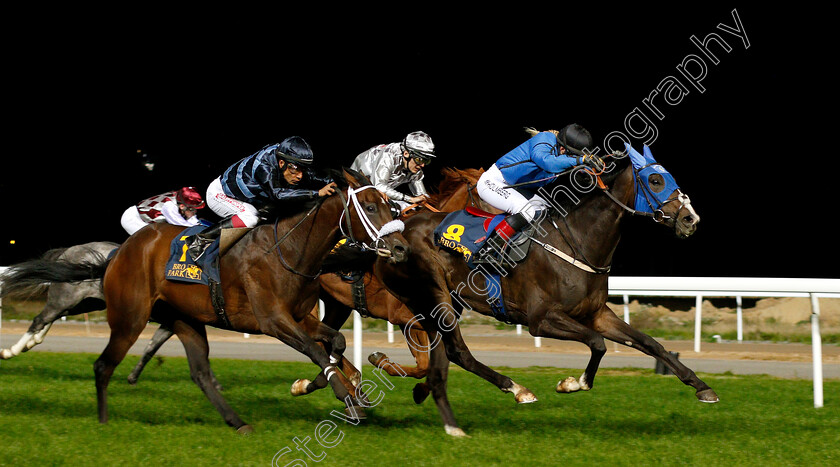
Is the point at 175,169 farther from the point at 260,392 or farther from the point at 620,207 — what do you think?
the point at 620,207

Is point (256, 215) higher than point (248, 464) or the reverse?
higher

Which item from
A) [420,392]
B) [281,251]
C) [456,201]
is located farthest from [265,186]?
[456,201]

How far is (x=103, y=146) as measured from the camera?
15906 millimetres

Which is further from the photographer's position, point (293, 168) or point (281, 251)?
point (293, 168)

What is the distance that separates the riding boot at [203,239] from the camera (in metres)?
5.89

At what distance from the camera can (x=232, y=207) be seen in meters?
6.20

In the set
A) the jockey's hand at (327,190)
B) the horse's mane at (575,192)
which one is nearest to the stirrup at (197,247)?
the jockey's hand at (327,190)

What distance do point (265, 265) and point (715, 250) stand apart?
1035 cm

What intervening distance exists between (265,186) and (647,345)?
2545 millimetres

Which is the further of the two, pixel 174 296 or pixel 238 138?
pixel 238 138

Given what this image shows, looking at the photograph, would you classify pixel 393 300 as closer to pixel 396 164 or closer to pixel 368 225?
pixel 396 164

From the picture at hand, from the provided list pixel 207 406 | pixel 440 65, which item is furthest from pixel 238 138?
pixel 207 406

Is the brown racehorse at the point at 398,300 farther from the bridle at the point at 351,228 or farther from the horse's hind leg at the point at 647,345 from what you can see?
the horse's hind leg at the point at 647,345

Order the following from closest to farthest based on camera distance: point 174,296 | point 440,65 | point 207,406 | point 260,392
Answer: point 174,296, point 207,406, point 260,392, point 440,65
